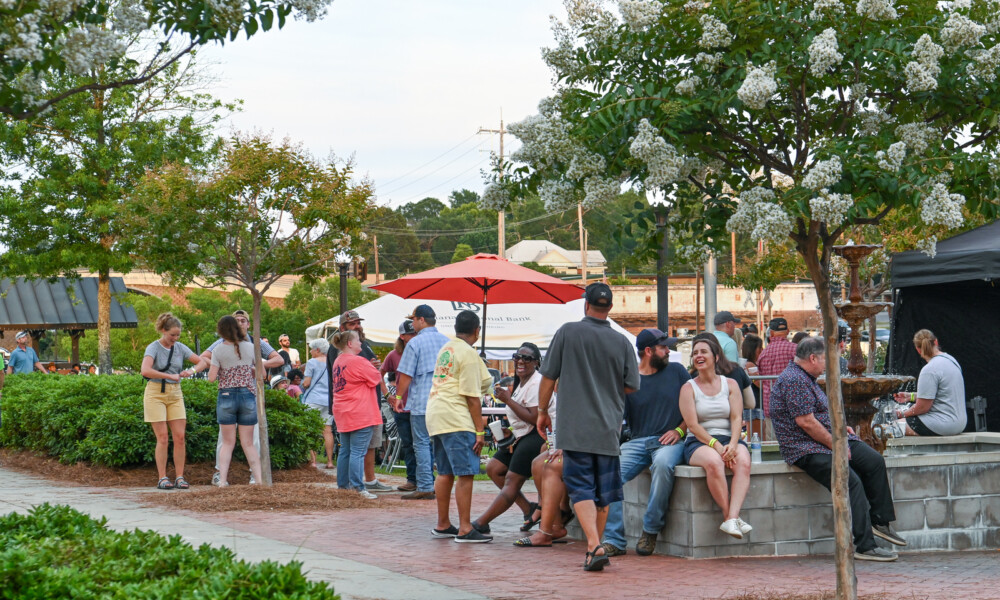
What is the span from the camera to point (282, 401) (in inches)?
526

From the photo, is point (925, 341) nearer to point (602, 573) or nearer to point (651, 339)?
point (651, 339)

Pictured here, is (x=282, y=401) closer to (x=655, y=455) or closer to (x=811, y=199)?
(x=655, y=455)

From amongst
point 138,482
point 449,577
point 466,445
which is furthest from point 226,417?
point 449,577

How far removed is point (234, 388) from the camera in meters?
11.4

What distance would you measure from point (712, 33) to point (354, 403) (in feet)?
20.4

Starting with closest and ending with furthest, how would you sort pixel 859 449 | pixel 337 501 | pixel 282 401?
pixel 859 449, pixel 337 501, pixel 282 401

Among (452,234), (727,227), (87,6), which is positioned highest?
(452,234)

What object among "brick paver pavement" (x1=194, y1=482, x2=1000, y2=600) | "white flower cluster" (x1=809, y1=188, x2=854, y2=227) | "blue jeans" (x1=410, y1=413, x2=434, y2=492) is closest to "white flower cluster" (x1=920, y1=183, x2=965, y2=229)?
"white flower cluster" (x1=809, y1=188, x2=854, y2=227)

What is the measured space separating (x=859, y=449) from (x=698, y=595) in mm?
2252

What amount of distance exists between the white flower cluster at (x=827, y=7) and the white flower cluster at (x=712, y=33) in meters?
0.48

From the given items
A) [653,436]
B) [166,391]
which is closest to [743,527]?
[653,436]

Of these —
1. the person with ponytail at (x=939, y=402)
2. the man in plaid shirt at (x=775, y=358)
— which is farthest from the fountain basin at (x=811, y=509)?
the man in plaid shirt at (x=775, y=358)

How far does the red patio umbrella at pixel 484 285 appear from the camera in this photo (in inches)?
501

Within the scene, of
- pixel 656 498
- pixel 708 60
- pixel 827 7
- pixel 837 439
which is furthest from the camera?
pixel 656 498
